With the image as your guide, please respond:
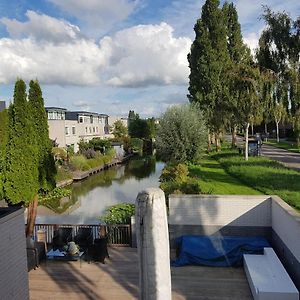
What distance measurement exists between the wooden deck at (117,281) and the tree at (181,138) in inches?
602

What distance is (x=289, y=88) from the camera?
15.1 meters

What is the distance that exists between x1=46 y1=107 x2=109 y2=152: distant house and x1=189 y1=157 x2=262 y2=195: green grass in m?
24.9

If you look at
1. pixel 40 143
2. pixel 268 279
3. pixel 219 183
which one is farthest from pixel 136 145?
pixel 268 279

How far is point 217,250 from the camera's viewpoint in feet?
33.2

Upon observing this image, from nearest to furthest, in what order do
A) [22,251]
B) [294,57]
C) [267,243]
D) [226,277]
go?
[22,251], [226,277], [267,243], [294,57]

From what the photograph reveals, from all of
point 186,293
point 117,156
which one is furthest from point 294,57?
point 117,156

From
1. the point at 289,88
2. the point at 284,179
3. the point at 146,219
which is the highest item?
the point at 289,88

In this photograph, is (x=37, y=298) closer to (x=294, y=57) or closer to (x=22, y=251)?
(x=22, y=251)

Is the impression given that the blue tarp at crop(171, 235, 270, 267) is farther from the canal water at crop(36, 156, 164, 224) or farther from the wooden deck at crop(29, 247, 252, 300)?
the canal water at crop(36, 156, 164, 224)

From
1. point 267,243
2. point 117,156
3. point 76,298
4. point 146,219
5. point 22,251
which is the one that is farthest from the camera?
point 117,156

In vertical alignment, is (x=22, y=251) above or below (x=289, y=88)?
below

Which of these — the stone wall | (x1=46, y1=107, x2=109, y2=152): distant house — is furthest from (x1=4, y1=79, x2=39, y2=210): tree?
(x1=46, y1=107, x2=109, y2=152): distant house

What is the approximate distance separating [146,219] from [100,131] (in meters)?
67.7

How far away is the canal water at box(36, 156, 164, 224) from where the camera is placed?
19.3 metres
